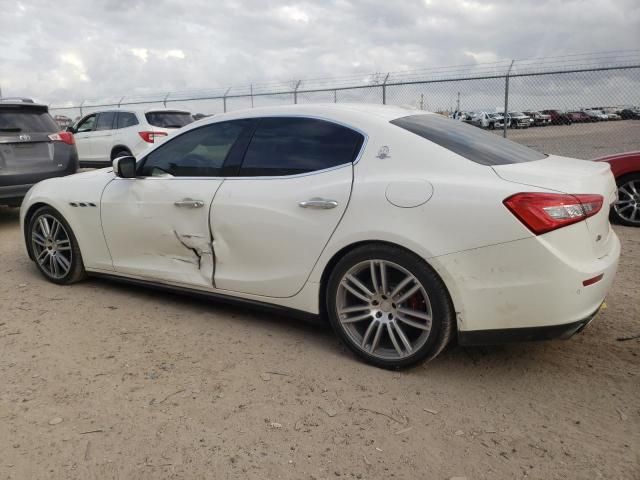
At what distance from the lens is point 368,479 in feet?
7.22

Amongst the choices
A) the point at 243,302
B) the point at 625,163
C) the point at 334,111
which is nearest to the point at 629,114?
the point at 625,163

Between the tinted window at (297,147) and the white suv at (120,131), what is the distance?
8686 mm

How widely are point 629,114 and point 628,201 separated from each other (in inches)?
198

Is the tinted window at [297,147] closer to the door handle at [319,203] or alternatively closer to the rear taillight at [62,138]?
the door handle at [319,203]

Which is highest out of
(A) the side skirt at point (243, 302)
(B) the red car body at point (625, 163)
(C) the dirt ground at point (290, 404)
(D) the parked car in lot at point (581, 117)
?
(D) the parked car in lot at point (581, 117)

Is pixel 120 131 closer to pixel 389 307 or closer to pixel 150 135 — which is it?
pixel 150 135

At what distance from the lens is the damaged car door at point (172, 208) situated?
3.67 m

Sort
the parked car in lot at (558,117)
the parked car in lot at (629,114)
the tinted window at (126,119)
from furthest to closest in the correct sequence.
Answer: the tinted window at (126,119)
the parked car in lot at (558,117)
the parked car in lot at (629,114)

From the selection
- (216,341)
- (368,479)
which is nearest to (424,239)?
(368,479)

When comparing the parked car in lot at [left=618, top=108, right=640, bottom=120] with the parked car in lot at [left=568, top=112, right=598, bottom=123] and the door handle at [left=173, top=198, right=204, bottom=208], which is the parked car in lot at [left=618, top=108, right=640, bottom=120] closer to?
the parked car in lot at [left=568, top=112, right=598, bottom=123]

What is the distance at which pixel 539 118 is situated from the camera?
40.3ft

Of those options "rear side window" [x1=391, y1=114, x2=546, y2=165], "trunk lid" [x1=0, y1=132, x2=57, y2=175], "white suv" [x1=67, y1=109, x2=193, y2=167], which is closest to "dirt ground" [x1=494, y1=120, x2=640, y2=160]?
"white suv" [x1=67, y1=109, x2=193, y2=167]

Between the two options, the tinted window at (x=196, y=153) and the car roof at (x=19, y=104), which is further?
the car roof at (x=19, y=104)

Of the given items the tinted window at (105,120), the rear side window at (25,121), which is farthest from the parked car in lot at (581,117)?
the tinted window at (105,120)
